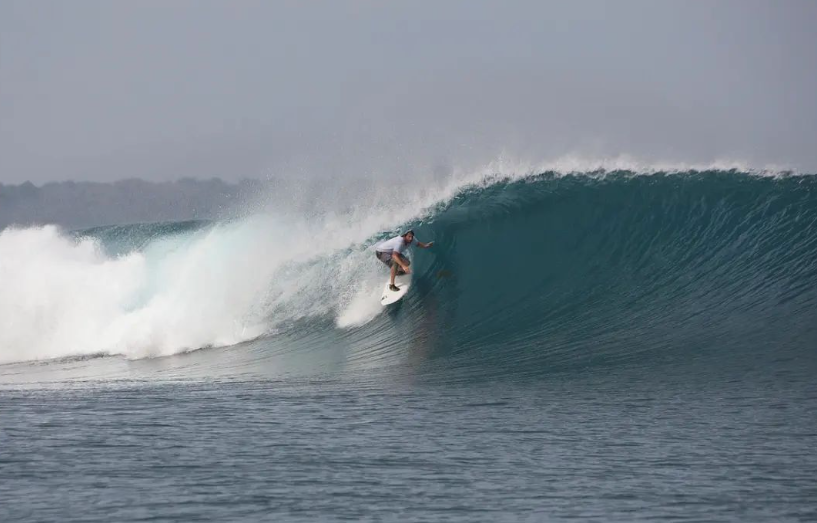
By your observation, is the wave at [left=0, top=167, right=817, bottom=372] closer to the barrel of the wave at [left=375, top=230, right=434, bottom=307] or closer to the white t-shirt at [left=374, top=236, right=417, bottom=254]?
the barrel of the wave at [left=375, top=230, right=434, bottom=307]

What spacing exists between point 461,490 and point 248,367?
21.6 ft

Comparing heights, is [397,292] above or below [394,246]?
below

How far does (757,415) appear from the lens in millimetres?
8445

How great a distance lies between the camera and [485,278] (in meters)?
16.4

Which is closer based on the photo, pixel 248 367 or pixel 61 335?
pixel 248 367

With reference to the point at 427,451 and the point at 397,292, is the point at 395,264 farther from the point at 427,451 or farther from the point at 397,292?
the point at 427,451

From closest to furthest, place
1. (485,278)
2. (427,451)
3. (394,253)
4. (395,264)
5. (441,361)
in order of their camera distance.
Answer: (427,451) → (441,361) → (394,253) → (395,264) → (485,278)

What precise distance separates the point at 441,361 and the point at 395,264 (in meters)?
3.65

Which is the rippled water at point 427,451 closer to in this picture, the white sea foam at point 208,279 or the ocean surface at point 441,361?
the ocean surface at point 441,361

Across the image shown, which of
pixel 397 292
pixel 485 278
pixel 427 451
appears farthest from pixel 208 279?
pixel 427 451

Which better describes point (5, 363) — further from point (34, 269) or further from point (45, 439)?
point (45, 439)

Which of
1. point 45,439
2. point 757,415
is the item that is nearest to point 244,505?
point 45,439

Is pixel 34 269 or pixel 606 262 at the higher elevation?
pixel 34 269

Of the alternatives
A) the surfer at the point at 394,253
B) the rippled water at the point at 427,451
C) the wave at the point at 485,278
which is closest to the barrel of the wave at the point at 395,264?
the surfer at the point at 394,253
